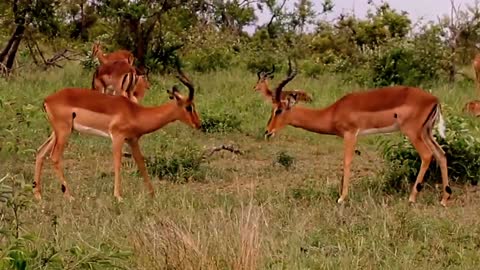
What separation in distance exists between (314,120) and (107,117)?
1813 millimetres

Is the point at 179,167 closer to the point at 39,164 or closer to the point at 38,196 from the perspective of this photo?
the point at 39,164

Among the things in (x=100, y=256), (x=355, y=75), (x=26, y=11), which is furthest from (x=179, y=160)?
(x=355, y=75)

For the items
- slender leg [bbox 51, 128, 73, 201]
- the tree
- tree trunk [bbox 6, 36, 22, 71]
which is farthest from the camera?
tree trunk [bbox 6, 36, 22, 71]

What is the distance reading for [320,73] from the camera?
53.3 feet

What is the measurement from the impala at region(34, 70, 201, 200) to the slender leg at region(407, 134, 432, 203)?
1.87m

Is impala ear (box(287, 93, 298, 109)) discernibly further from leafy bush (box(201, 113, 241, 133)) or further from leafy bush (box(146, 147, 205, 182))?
leafy bush (box(201, 113, 241, 133))

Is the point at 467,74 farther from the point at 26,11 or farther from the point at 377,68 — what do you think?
the point at 26,11

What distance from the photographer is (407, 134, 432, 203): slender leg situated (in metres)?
6.86

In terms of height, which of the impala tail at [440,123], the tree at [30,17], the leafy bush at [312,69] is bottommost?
the leafy bush at [312,69]

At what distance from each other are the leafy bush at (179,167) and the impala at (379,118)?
76cm

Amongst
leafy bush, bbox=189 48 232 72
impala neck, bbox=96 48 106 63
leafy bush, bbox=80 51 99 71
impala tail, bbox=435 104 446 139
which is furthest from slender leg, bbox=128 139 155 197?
leafy bush, bbox=189 48 232 72

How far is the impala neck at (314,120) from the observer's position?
760 cm

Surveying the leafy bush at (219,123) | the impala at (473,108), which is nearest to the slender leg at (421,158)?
the leafy bush at (219,123)

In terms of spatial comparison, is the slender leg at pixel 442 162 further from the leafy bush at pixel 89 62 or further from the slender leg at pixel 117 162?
the leafy bush at pixel 89 62
